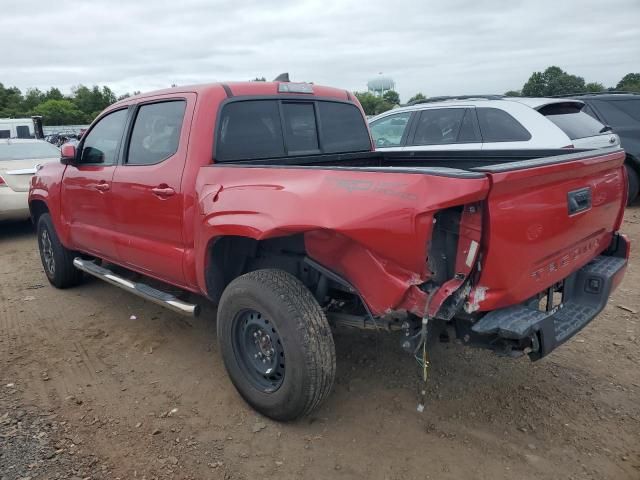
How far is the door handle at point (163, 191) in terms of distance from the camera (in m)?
3.52

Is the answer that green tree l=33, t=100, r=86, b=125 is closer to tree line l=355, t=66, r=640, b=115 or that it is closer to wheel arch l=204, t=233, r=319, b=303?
tree line l=355, t=66, r=640, b=115

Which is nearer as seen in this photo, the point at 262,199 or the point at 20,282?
the point at 262,199

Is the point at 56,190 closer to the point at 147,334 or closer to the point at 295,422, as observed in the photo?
the point at 147,334

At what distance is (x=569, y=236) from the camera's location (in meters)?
2.71

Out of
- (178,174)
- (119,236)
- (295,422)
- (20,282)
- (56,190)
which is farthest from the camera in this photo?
(20,282)

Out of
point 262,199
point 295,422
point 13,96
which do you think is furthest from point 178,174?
point 13,96

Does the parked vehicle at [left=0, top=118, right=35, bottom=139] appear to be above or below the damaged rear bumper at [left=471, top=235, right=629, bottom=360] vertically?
above

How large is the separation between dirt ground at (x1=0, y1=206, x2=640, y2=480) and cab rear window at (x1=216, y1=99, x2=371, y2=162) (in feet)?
5.03

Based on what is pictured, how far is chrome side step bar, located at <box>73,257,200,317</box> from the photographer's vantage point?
11.5 ft

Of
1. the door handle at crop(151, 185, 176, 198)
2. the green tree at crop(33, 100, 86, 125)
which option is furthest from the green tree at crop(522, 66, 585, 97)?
the green tree at crop(33, 100, 86, 125)

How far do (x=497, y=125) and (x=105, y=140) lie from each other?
4.42m

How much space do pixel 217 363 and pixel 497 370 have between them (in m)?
1.98

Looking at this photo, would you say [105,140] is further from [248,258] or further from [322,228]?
[322,228]

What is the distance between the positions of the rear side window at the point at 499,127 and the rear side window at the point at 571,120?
1.45 feet
